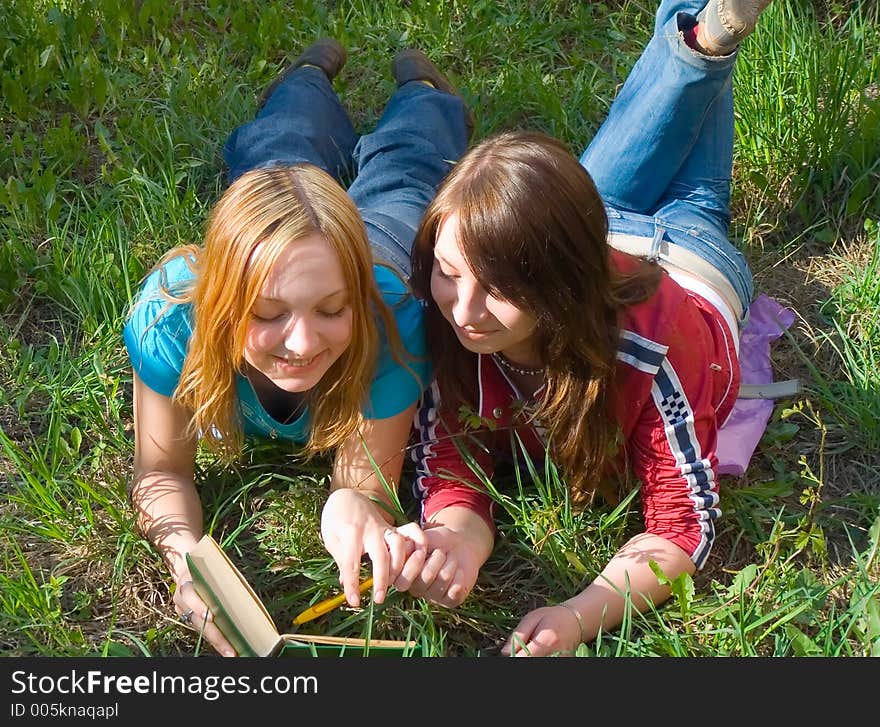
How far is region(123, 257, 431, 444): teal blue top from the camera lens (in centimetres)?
207

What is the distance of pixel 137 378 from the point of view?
2.16 meters

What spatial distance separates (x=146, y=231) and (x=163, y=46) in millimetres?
939

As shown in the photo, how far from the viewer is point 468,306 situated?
190cm

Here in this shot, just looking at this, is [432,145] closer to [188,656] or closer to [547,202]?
[547,202]

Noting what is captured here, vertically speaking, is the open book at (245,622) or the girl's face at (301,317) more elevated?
the girl's face at (301,317)

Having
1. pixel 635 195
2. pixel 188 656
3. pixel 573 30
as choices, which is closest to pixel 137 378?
pixel 188 656

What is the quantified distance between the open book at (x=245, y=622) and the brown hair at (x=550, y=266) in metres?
0.55

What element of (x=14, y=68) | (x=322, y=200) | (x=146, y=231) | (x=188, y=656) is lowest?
(x=188, y=656)

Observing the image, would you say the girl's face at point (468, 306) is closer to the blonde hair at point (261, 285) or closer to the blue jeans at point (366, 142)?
the blonde hair at point (261, 285)

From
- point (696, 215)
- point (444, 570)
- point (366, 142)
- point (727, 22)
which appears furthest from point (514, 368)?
point (366, 142)

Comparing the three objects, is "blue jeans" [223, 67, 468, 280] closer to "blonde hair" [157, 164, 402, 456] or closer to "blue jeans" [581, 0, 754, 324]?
"blue jeans" [581, 0, 754, 324]

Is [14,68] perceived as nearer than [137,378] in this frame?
No

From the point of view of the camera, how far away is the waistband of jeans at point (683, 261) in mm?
2512

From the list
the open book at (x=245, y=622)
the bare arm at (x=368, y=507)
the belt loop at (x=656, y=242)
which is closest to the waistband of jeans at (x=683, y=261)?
the belt loop at (x=656, y=242)
